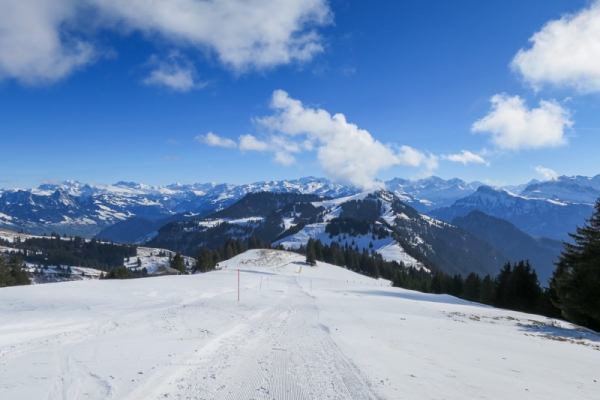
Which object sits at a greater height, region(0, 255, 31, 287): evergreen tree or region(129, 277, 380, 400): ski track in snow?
region(129, 277, 380, 400): ski track in snow

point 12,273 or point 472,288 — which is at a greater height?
point 12,273

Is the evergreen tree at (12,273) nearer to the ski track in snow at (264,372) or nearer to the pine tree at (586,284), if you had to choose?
the ski track in snow at (264,372)

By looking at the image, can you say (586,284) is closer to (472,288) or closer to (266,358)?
(266,358)

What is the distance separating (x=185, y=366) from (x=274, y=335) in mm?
4442

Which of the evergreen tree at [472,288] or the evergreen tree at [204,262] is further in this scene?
the evergreen tree at [204,262]

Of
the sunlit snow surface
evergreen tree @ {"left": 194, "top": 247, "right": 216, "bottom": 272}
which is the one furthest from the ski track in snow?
evergreen tree @ {"left": 194, "top": 247, "right": 216, "bottom": 272}

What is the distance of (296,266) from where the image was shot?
304 feet

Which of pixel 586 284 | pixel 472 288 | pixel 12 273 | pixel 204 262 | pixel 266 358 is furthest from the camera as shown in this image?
pixel 204 262

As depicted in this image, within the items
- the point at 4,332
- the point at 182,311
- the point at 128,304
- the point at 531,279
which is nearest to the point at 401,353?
the point at 182,311

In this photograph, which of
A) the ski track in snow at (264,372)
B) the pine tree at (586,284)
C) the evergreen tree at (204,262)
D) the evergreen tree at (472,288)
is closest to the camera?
the ski track in snow at (264,372)

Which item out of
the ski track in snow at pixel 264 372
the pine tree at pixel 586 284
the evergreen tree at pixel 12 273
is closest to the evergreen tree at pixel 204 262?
the evergreen tree at pixel 12 273

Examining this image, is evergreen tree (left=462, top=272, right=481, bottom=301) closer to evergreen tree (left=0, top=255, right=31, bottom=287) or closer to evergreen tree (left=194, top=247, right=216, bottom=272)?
evergreen tree (left=194, top=247, right=216, bottom=272)

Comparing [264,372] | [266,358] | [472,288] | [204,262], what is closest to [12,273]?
[204,262]

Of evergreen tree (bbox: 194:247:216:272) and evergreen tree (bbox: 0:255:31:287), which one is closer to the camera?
evergreen tree (bbox: 0:255:31:287)
